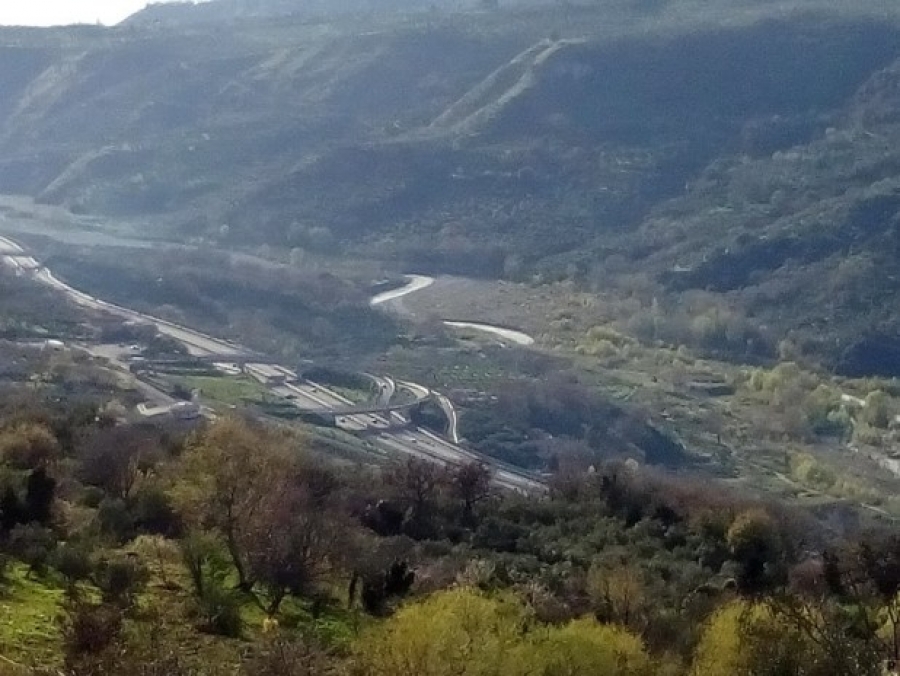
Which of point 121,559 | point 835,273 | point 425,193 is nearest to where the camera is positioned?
point 121,559

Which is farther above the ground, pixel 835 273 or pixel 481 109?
pixel 481 109

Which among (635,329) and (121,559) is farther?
(635,329)

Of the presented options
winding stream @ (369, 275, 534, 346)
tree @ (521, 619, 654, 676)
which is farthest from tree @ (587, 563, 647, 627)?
winding stream @ (369, 275, 534, 346)

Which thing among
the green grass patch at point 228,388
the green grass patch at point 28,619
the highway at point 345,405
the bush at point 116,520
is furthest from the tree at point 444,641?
the green grass patch at point 228,388

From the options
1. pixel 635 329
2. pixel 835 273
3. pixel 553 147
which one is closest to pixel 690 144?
pixel 553 147

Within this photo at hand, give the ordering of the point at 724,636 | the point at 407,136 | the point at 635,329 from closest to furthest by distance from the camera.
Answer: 1. the point at 724,636
2. the point at 635,329
3. the point at 407,136

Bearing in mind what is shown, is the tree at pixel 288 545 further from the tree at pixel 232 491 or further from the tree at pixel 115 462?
the tree at pixel 115 462

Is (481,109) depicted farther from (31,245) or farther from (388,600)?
(388,600)
